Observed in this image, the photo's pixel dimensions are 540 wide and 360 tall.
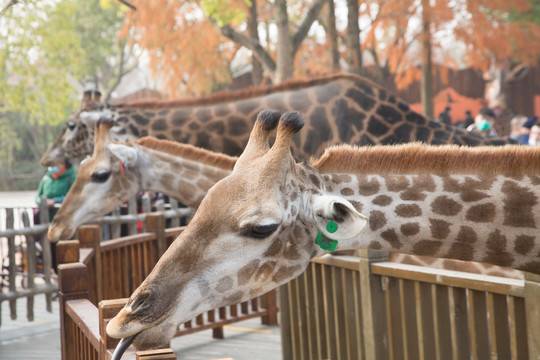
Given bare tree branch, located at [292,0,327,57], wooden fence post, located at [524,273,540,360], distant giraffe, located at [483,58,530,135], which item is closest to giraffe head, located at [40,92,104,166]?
bare tree branch, located at [292,0,327,57]

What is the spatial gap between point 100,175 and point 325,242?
11.6 feet

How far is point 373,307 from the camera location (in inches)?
153

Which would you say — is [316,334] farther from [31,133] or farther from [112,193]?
[31,133]

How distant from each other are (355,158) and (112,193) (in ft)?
11.1

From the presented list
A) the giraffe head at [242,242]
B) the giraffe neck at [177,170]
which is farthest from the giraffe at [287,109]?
the giraffe head at [242,242]

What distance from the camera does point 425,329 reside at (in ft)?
11.6

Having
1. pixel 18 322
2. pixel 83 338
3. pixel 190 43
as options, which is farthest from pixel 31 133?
pixel 83 338

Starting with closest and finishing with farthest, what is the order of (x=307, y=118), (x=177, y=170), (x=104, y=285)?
(x=104, y=285) → (x=177, y=170) → (x=307, y=118)

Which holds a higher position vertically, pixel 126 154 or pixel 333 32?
pixel 333 32

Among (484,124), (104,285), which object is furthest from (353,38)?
(104,285)

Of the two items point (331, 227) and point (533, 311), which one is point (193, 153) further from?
point (533, 311)

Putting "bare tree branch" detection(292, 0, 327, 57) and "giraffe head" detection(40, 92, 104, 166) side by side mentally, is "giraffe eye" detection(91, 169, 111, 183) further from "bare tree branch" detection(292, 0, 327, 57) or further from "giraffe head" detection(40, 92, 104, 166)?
"bare tree branch" detection(292, 0, 327, 57)

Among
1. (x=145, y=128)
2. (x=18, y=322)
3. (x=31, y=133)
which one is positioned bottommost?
(x=18, y=322)

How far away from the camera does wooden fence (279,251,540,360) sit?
310 centimetres
